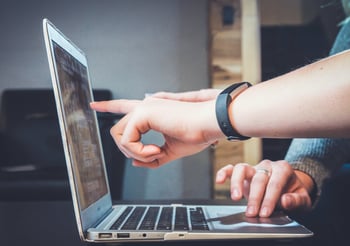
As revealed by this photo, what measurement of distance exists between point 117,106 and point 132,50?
7.01ft

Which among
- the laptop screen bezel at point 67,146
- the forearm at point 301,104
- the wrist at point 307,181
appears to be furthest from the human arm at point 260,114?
the wrist at point 307,181

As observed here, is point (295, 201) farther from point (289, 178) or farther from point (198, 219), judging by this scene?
point (198, 219)

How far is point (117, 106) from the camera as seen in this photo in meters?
0.73

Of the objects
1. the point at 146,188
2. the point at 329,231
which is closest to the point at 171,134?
the point at 329,231

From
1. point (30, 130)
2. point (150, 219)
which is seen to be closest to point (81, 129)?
point (150, 219)

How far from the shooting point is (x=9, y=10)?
2.80m

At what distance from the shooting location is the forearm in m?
0.48

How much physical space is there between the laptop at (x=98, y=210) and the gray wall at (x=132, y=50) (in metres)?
1.93

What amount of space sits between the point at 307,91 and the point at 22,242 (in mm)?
435

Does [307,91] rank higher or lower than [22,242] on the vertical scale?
higher

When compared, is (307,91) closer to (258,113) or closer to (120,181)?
(258,113)

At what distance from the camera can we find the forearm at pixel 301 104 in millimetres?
482

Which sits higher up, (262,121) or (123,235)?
(262,121)

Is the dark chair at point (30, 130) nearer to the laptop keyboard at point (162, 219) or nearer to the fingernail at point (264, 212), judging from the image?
the laptop keyboard at point (162, 219)
